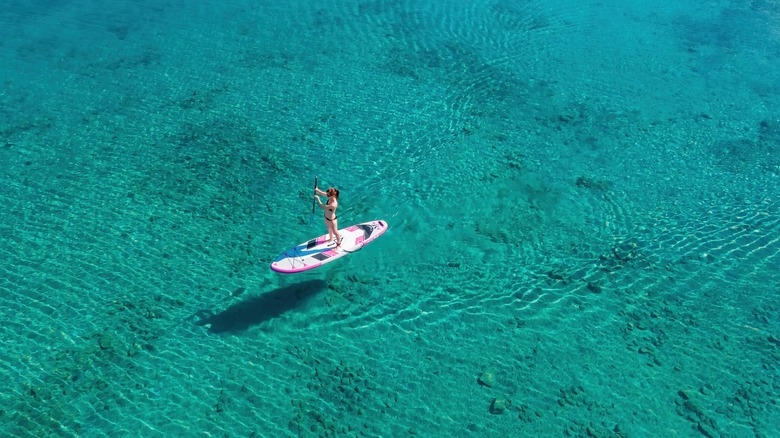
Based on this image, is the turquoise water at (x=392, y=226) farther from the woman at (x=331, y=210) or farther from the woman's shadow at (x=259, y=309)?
the woman at (x=331, y=210)

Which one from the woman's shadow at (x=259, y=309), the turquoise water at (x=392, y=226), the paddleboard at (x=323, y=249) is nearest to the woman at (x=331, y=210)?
the paddleboard at (x=323, y=249)

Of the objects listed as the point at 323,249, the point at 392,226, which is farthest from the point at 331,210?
the point at 392,226

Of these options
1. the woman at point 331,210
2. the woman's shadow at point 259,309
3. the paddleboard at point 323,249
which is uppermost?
the woman at point 331,210

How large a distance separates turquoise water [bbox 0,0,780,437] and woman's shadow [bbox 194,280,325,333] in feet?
0.27

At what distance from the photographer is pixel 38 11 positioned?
35375mm

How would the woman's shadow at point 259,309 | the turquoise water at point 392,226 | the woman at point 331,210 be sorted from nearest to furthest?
the turquoise water at point 392,226 < the woman at point 331,210 < the woman's shadow at point 259,309

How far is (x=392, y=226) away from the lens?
20891 mm

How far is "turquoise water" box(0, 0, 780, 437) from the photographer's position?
1573 centimetres

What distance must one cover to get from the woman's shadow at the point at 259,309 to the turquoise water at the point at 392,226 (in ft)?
0.27

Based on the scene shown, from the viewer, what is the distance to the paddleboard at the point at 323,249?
58.7ft

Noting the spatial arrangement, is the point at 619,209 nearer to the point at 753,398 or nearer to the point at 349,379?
the point at 753,398

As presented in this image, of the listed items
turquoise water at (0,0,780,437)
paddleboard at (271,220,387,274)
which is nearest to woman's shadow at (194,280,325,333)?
turquoise water at (0,0,780,437)

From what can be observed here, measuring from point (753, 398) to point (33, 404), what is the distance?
2011 cm

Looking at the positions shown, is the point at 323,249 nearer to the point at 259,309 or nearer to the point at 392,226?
the point at 259,309
